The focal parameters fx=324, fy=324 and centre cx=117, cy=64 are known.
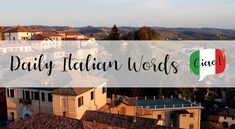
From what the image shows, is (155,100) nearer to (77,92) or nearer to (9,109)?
(77,92)

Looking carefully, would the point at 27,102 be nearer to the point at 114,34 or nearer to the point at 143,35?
the point at 143,35

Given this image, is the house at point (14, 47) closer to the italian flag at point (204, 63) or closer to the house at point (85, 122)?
the italian flag at point (204, 63)

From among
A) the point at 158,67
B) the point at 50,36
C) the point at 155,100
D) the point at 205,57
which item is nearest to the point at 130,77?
the point at 158,67

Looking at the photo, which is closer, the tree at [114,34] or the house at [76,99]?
the house at [76,99]

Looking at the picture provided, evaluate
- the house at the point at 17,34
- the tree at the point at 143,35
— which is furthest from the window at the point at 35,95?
the house at the point at 17,34

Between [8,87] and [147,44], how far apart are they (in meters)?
22.6

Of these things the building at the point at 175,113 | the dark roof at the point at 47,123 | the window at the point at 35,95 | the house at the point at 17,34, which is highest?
the house at the point at 17,34

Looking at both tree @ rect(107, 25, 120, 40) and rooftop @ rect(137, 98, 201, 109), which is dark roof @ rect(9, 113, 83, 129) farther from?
tree @ rect(107, 25, 120, 40)

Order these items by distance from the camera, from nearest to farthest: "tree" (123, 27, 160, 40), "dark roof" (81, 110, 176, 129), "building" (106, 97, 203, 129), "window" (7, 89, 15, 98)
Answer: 1. "dark roof" (81, 110, 176, 129)
2. "window" (7, 89, 15, 98)
3. "building" (106, 97, 203, 129)
4. "tree" (123, 27, 160, 40)

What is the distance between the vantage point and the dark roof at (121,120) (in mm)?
19583

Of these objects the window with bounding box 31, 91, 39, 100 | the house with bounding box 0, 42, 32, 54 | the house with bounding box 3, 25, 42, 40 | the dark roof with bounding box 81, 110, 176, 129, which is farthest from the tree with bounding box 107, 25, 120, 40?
the dark roof with bounding box 81, 110, 176, 129

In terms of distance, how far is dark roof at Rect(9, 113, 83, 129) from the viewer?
56.9 feet

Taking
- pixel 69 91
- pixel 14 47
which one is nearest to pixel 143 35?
pixel 14 47

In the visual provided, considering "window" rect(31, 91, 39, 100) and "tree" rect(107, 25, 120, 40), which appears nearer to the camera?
"window" rect(31, 91, 39, 100)
